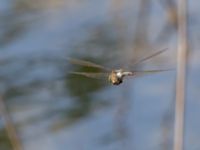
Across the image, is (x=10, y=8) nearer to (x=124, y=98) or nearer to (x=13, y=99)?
(x=13, y=99)

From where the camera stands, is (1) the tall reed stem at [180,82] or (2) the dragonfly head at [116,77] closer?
(2) the dragonfly head at [116,77]

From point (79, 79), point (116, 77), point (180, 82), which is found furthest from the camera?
point (79, 79)

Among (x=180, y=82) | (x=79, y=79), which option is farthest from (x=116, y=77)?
(x=79, y=79)

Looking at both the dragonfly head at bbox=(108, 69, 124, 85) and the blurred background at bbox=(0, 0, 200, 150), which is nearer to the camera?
the dragonfly head at bbox=(108, 69, 124, 85)

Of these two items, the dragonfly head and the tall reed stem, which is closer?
the dragonfly head

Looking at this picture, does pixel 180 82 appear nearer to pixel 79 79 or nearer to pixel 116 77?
pixel 116 77

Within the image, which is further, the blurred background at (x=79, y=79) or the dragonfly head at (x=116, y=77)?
the blurred background at (x=79, y=79)

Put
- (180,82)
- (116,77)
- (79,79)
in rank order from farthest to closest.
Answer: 1. (79,79)
2. (180,82)
3. (116,77)

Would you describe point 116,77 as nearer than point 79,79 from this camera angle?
Yes
